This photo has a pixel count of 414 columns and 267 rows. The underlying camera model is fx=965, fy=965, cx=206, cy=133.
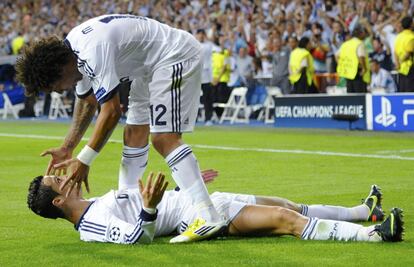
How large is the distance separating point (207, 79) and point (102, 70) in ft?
61.9

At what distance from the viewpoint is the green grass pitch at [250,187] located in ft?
22.6

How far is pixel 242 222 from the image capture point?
7582 mm

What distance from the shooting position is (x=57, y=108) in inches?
1259

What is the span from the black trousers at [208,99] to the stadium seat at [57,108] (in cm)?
700

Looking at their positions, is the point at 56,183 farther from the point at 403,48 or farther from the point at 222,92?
the point at 222,92

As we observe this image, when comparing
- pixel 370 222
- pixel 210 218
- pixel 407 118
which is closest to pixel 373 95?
pixel 407 118

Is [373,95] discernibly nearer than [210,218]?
No

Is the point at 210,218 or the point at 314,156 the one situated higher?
the point at 210,218

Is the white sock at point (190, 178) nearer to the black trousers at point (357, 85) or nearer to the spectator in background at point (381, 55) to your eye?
the black trousers at point (357, 85)

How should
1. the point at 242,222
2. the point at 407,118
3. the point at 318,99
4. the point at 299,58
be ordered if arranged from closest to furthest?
the point at 242,222, the point at 407,118, the point at 318,99, the point at 299,58

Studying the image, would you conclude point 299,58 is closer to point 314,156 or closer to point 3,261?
point 314,156

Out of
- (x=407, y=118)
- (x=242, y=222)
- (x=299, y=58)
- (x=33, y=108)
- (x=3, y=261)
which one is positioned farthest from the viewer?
(x=33, y=108)

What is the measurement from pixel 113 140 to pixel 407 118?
6.15 metres

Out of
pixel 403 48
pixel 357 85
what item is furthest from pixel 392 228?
pixel 357 85
